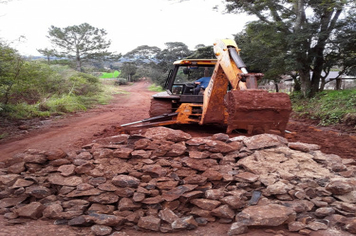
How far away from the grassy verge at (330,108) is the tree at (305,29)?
3.50ft

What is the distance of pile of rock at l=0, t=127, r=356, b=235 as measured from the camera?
2574 mm

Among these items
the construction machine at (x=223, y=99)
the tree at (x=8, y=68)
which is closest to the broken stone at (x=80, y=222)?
the construction machine at (x=223, y=99)

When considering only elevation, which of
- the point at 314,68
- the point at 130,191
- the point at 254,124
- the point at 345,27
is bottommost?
the point at 130,191

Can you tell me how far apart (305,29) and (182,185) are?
10860mm

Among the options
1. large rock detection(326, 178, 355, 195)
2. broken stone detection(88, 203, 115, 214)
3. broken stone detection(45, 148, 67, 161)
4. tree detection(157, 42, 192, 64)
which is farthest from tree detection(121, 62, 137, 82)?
large rock detection(326, 178, 355, 195)

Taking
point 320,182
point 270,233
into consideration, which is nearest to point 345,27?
point 320,182

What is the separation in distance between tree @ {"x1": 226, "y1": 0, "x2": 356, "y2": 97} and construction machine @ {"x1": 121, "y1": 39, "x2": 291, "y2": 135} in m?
6.66

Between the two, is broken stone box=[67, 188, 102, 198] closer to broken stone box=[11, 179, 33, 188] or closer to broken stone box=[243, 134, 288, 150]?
broken stone box=[11, 179, 33, 188]

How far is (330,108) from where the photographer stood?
10.2 metres

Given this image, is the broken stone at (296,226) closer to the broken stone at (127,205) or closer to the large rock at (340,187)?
the large rock at (340,187)

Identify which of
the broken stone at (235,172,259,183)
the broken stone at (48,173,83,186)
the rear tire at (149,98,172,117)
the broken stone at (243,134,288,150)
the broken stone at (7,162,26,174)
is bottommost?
the broken stone at (48,173,83,186)

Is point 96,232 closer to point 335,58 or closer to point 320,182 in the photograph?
point 320,182

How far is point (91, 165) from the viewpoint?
332 centimetres

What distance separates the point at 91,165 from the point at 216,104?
285 cm
